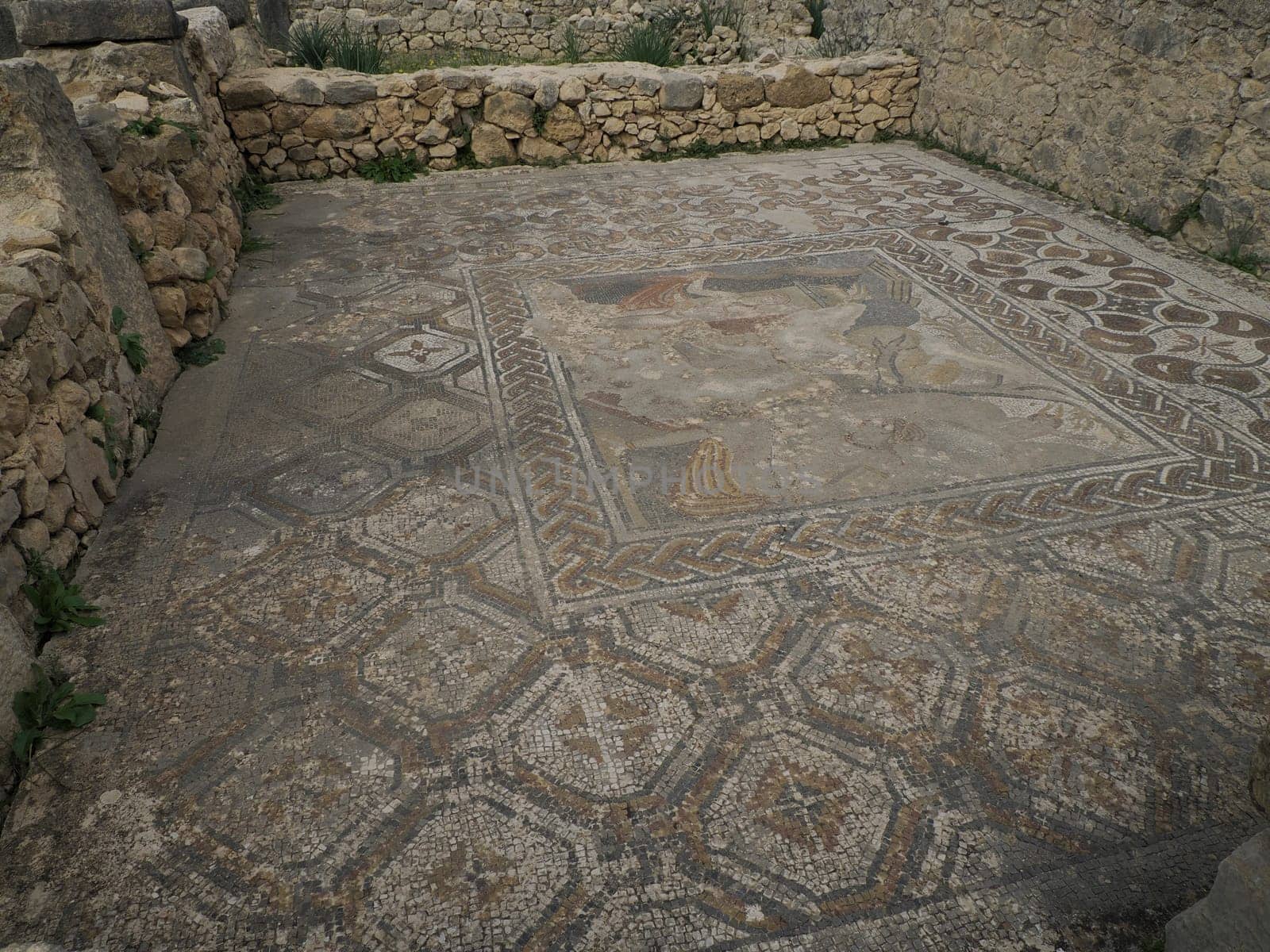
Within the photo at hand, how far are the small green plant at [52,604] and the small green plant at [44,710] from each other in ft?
0.61

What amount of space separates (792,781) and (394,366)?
87.0 inches

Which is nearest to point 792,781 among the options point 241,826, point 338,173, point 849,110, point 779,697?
point 779,697

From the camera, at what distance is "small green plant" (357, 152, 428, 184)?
17.9 ft

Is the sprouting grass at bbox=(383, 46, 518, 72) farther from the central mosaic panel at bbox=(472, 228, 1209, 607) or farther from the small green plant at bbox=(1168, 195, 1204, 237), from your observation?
the small green plant at bbox=(1168, 195, 1204, 237)

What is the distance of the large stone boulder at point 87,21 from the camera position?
3822 mm

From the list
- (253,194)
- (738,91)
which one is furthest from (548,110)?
(253,194)

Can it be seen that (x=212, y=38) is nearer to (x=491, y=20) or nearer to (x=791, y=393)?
(x=791, y=393)

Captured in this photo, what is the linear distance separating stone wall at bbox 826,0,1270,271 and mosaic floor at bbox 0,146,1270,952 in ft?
2.12

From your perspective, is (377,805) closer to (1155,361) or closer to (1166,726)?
(1166,726)

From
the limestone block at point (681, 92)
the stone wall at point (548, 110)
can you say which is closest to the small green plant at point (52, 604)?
the stone wall at point (548, 110)

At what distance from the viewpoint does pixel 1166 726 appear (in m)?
1.68

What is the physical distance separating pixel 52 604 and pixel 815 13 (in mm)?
8268

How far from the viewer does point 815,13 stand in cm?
801

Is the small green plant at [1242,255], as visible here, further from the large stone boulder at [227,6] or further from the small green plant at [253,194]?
the large stone boulder at [227,6]
